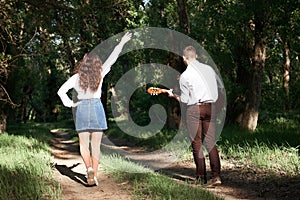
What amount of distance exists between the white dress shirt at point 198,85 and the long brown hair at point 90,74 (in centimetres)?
147

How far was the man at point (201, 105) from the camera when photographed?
21.1 feet

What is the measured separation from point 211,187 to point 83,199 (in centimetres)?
227

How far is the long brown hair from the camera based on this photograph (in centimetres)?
620

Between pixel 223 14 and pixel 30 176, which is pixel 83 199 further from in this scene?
pixel 223 14

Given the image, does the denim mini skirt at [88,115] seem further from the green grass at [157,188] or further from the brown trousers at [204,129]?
the brown trousers at [204,129]

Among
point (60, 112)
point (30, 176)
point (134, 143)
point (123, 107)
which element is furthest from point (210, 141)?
point (60, 112)

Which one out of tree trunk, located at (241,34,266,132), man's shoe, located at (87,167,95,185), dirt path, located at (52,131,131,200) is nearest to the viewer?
dirt path, located at (52,131,131,200)

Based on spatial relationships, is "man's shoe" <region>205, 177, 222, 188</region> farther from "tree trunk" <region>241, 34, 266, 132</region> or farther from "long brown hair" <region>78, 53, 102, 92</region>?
"tree trunk" <region>241, 34, 266, 132</region>

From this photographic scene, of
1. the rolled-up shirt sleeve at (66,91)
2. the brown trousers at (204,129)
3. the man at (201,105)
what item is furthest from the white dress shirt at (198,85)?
the rolled-up shirt sleeve at (66,91)

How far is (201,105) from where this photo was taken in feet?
21.1

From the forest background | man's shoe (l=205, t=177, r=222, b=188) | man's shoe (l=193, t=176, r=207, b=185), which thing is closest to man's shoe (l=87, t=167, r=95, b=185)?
man's shoe (l=193, t=176, r=207, b=185)

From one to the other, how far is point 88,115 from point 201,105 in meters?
1.92

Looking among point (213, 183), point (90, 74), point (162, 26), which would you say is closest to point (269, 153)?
point (213, 183)

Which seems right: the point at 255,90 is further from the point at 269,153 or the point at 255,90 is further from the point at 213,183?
the point at 213,183
